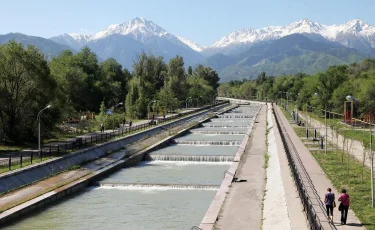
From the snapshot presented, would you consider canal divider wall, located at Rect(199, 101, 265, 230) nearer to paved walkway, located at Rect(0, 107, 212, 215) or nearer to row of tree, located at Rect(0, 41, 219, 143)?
paved walkway, located at Rect(0, 107, 212, 215)

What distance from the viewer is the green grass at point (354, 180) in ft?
71.2

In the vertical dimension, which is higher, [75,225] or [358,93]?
[358,93]

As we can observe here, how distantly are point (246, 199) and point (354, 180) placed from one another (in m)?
7.26

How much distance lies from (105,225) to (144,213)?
9.47 feet

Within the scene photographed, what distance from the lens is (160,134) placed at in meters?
65.2

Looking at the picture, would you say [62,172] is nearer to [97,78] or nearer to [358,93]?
[358,93]

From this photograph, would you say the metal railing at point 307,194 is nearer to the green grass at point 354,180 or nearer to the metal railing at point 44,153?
the green grass at point 354,180

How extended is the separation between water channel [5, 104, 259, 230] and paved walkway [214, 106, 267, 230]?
6.54ft

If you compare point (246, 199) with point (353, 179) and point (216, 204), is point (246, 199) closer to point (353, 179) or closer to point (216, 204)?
point (216, 204)

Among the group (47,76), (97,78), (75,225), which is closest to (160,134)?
(47,76)

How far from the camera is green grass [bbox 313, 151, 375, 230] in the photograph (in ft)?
71.2

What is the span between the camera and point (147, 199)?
102 feet

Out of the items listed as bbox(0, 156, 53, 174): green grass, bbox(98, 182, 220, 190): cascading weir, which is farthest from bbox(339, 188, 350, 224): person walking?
bbox(0, 156, 53, 174): green grass

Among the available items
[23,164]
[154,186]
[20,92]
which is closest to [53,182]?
[23,164]
